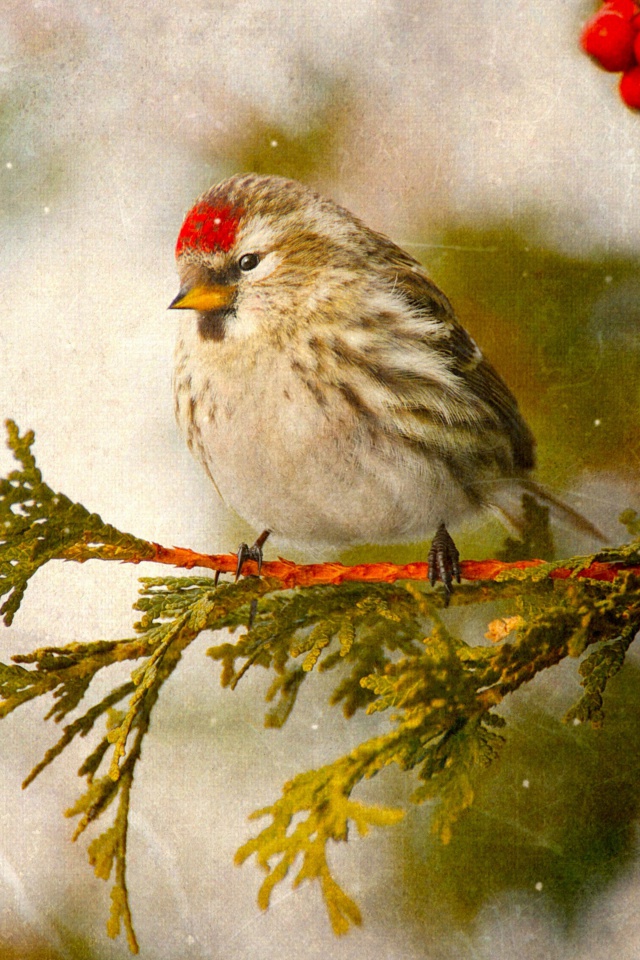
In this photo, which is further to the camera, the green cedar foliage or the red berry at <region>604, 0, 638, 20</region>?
the red berry at <region>604, 0, 638, 20</region>

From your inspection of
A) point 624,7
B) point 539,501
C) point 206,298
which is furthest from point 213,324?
point 624,7

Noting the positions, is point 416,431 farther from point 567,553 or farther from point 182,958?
point 182,958

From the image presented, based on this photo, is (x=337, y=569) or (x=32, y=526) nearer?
(x=32, y=526)

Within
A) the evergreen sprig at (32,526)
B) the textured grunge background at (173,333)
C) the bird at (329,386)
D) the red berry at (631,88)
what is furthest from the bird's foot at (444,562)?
the red berry at (631,88)

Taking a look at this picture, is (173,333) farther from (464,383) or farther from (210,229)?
(464,383)

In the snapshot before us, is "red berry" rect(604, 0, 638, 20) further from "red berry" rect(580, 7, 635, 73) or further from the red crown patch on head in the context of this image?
the red crown patch on head

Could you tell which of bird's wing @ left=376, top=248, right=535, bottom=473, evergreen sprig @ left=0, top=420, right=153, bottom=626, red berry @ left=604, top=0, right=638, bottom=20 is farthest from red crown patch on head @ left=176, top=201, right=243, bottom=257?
red berry @ left=604, top=0, right=638, bottom=20

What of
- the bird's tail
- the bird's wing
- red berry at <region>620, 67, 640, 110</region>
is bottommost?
the bird's tail
